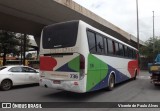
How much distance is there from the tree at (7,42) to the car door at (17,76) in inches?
731

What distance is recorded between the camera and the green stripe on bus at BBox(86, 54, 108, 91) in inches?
368

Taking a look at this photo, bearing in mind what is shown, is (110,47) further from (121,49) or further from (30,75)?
(30,75)

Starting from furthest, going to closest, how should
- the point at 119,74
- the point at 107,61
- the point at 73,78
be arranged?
the point at 119,74, the point at 107,61, the point at 73,78

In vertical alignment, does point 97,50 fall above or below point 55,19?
below

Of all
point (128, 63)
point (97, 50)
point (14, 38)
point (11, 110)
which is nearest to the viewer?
point (11, 110)

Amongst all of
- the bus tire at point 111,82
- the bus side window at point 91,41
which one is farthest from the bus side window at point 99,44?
the bus tire at point 111,82

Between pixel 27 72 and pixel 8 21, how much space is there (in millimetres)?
11450

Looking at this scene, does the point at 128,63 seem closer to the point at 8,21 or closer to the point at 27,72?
the point at 27,72

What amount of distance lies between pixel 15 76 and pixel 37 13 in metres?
9.33

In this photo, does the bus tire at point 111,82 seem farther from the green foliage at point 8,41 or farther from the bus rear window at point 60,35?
the green foliage at point 8,41

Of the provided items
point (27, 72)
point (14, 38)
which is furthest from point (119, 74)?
point (14, 38)

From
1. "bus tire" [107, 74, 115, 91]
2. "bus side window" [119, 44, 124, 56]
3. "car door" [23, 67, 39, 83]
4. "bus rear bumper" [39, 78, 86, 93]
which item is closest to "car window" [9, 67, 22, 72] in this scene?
"car door" [23, 67, 39, 83]

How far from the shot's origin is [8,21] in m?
23.0

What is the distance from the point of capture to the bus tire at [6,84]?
1196 cm
